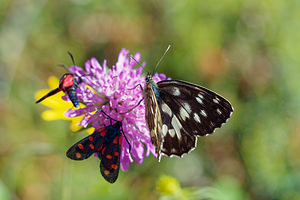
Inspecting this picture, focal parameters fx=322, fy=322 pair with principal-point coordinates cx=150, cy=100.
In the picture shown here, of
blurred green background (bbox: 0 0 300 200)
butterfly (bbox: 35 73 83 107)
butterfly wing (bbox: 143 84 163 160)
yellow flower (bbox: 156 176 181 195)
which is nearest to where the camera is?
butterfly wing (bbox: 143 84 163 160)

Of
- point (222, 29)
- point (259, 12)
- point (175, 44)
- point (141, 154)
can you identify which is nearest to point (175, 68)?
point (175, 44)

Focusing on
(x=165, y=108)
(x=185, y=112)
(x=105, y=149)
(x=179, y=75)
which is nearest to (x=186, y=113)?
(x=185, y=112)

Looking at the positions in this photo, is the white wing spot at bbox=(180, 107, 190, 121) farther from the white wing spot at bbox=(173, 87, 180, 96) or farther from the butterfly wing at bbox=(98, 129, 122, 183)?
the butterfly wing at bbox=(98, 129, 122, 183)

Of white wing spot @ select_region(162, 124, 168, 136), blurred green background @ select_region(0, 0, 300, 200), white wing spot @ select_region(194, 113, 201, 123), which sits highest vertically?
blurred green background @ select_region(0, 0, 300, 200)

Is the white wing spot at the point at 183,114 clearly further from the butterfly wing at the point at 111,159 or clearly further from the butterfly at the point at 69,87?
the butterfly at the point at 69,87

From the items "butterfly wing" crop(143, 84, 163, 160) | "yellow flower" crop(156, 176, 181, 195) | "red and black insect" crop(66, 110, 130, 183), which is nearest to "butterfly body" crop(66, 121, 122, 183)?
"red and black insect" crop(66, 110, 130, 183)

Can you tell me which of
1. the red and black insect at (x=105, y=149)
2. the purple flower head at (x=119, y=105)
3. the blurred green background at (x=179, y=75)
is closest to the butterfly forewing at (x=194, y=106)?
the purple flower head at (x=119, y=105)
